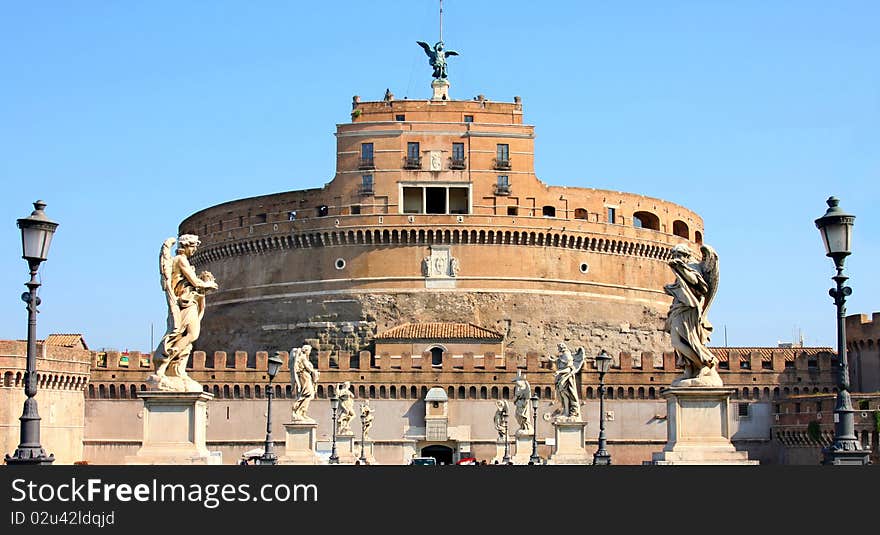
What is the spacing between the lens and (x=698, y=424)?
13.5m

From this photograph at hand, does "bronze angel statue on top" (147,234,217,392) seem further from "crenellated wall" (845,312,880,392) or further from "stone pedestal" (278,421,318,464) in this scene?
"crenellated wall" (845,312,880,392)

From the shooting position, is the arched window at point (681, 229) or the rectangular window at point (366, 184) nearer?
the rectangular window at point (366, 184)

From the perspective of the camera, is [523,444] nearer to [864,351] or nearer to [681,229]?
[864,351]

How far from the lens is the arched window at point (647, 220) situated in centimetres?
7219

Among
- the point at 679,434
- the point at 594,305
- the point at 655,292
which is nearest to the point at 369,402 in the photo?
the point at 594,305

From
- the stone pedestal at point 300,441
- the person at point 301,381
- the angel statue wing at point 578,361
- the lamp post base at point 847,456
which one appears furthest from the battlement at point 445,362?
the lamp post base at point 847,456

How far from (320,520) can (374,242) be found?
5642 cm

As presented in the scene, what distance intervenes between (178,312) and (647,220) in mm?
60899

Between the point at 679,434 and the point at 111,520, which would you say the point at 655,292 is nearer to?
the point at 679,434

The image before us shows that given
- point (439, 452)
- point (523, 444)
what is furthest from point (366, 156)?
point (523, 444)

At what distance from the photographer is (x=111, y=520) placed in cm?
1027

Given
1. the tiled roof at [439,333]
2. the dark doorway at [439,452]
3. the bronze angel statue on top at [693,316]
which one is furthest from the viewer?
the tiled roof at [439,333]

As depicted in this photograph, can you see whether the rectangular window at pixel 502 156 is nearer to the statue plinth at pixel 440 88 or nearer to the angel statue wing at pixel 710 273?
the statue plinth at pixel 440 88

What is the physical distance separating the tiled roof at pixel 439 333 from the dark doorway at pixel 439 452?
5694mm
